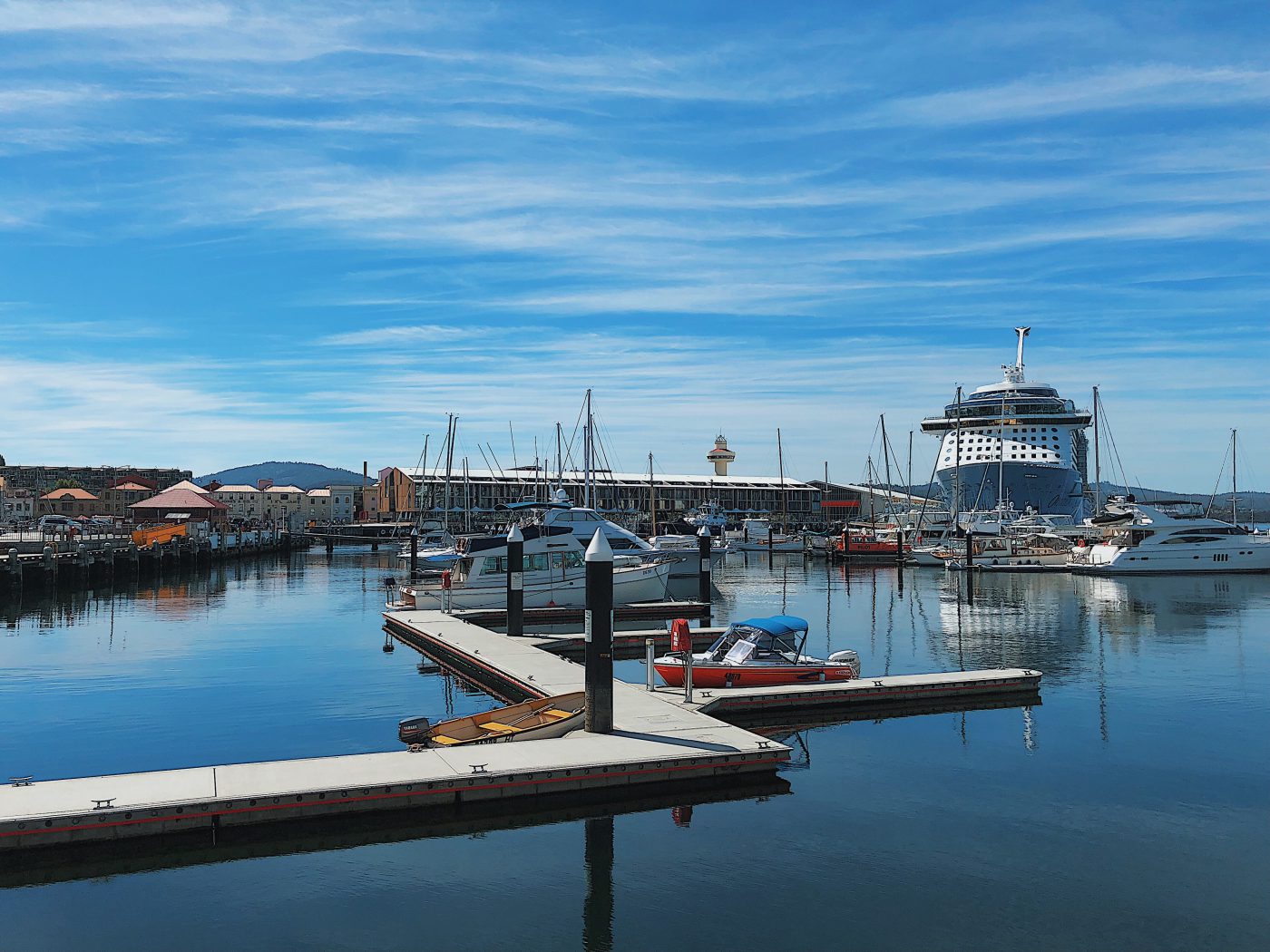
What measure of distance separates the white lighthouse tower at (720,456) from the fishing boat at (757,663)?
163151 millimetres

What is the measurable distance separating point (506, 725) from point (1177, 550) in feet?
199

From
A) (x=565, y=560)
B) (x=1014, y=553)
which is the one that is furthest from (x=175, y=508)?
(x=1014, y=553)

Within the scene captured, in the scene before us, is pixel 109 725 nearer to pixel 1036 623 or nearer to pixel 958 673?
pixel 958 673

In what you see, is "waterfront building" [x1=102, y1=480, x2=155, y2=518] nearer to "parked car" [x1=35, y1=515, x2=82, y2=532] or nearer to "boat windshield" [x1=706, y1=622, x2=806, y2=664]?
"parked car" [x1=35, y1=515, x2=82, y2=532]

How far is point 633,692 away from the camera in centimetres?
2120

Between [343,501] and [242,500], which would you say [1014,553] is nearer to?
[343,501]

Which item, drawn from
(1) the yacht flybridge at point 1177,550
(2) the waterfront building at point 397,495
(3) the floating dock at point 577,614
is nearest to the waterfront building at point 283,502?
(2) the waterfront building at point 397,495

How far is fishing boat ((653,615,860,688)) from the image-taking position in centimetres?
2323

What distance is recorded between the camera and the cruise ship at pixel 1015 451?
9862 centimetres

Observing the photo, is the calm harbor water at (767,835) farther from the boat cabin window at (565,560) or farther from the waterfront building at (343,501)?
the waterfront building at (343,501)

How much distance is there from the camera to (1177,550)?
216 feet

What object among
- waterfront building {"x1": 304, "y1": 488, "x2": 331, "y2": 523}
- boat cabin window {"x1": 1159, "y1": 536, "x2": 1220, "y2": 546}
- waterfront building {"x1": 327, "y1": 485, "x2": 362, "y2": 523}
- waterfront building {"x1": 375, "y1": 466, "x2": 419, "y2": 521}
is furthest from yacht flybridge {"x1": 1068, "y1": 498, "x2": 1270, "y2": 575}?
waterfront building {"x1": 304, "y1": 488, "x2": 331, "y2": 523}

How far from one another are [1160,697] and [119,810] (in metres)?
23.1

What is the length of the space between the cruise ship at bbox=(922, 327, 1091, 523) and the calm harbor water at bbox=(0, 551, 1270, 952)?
68727 mm
